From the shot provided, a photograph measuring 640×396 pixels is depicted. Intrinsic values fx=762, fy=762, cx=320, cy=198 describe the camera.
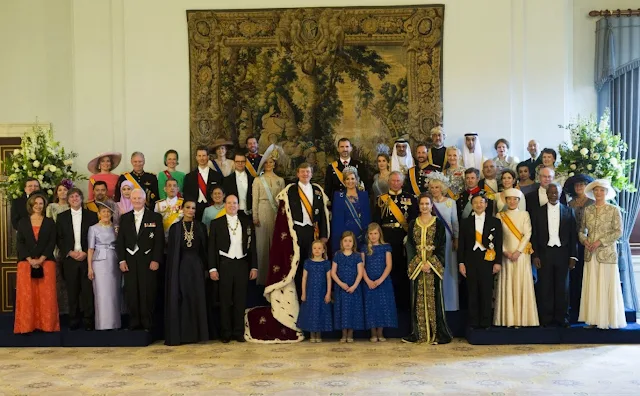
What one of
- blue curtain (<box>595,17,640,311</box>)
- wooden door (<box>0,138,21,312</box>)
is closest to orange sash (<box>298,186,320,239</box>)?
blue curtain (<box>595,17,640,311</box>)

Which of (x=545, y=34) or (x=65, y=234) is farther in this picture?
(x=545, y=34)

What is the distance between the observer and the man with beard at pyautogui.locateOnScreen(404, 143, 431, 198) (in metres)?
9.04

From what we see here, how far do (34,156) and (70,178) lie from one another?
1.75ft

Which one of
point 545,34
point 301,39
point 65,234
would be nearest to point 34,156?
point 65,234

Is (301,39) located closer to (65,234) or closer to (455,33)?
(455,33)

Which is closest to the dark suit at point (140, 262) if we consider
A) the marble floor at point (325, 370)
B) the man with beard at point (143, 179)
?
the marble floor at point (325, 370)

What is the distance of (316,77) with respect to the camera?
1030 centimetres

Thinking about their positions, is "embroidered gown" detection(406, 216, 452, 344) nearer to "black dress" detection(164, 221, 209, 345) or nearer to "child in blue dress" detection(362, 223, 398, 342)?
"child in blue dress" detection(362, 223, 398, 342)

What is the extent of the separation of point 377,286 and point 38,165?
447 cm

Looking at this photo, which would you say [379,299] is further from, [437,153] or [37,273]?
[37,273]

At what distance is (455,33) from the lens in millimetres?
10258

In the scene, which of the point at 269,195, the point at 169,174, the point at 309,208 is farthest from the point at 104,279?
the point at 309,208

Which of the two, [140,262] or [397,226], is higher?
[397,226]

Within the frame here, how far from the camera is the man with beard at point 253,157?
371 inches
